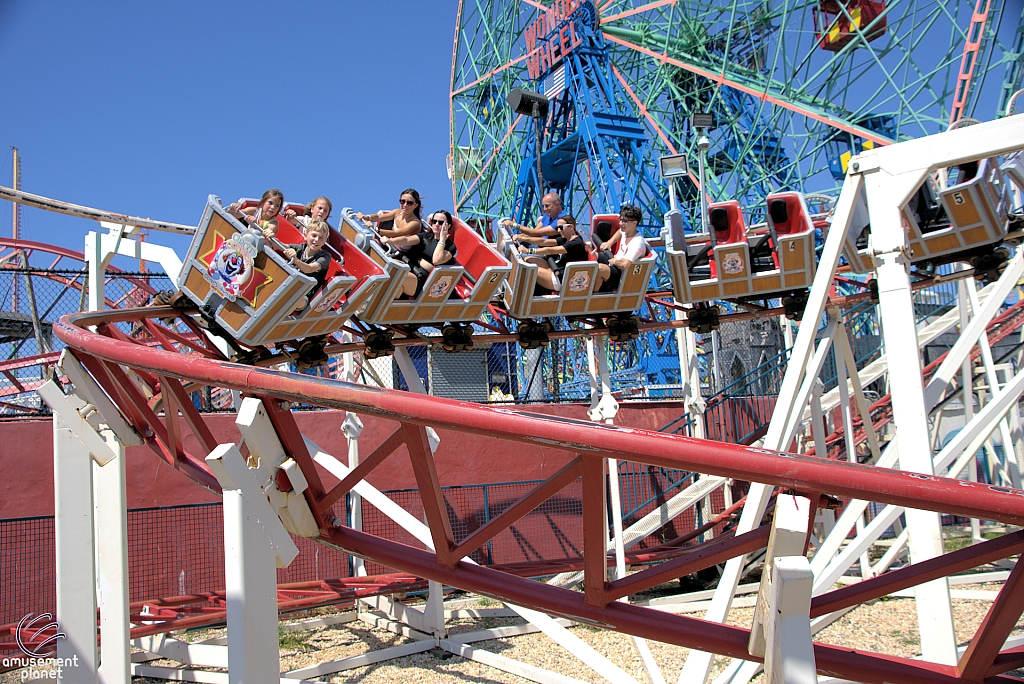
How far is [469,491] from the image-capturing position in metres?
8.76

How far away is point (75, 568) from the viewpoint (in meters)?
3.56

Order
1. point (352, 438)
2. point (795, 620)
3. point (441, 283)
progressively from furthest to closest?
point (352, 438) → point (441, 283) → point (795, 620)

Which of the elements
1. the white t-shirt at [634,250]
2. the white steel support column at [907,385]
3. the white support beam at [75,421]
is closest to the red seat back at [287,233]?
the white support beam at [75,421]

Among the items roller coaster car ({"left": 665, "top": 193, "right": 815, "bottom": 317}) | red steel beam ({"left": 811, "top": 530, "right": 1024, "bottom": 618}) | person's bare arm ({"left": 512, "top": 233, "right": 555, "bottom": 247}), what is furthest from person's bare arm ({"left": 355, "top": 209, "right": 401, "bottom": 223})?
red steel beam ({"left": 811, "top": 530, "right": 1024, "bottom": 618})

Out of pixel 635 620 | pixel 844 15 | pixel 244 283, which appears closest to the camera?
pixel 635 620

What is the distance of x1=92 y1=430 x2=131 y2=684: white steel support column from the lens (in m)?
3.43

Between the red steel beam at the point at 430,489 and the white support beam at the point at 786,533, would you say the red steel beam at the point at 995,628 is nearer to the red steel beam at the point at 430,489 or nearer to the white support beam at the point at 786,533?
the white support beam at the point at 786,533

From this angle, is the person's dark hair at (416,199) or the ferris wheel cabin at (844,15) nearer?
the person's dark hair at (416,199)

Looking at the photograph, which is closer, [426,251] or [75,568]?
[75,568]

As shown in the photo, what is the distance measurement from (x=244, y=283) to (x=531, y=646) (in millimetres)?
3762

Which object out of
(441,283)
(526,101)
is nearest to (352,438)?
(441,283)

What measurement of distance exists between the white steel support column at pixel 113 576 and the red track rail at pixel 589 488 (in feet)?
1.34

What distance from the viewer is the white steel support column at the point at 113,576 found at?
343 cm

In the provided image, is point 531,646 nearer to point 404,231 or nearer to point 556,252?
point 556,252
